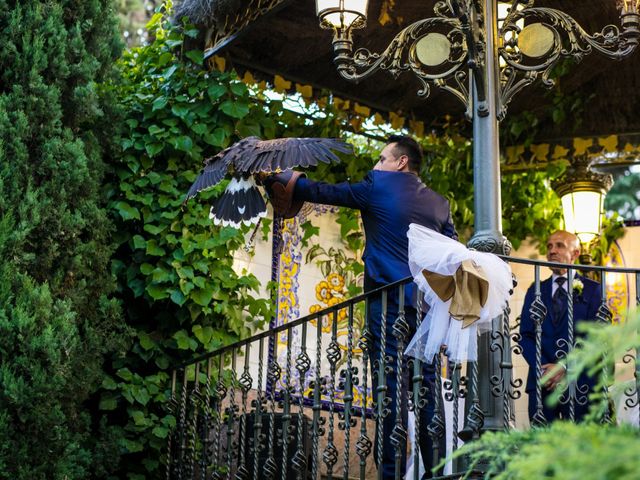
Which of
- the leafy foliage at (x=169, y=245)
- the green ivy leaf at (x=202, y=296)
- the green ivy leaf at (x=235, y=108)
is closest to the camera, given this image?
the leafy foliage at (x=169, y=245)

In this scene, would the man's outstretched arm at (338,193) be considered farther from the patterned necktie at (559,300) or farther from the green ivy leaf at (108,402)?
the green ivy leaf at (108,402)

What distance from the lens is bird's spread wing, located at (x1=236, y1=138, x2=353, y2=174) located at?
5.84m

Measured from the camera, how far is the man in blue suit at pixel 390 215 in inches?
229

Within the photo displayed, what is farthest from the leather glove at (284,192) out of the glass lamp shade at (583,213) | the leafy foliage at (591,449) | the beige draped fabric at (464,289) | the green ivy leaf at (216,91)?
the leafy foliage at (591,449)

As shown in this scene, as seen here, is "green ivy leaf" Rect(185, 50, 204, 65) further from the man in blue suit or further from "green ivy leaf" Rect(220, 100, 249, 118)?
the man in blue suit

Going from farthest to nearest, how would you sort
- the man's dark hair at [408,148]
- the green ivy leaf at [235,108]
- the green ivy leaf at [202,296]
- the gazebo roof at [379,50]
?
the green ivy leaf at [235,108]
the gazebo roof at [379,50]
the green ivy leaf at [202,296]
the man's dark hair at [408,148]

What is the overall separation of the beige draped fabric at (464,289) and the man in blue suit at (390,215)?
566 millimetres

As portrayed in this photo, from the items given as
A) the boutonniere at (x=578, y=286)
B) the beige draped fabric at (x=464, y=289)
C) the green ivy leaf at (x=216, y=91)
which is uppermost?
the green ivy leaf at (x=216, y=91)

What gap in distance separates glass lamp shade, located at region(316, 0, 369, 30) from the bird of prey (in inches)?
23.9

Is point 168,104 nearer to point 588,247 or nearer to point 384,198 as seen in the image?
point 384,198

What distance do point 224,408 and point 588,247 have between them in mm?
3022

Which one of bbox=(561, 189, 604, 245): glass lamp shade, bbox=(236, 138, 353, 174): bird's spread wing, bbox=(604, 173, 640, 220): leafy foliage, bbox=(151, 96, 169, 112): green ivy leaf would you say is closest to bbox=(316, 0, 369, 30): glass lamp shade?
bbox=(236, 138, 353, 174): bird's spread wing

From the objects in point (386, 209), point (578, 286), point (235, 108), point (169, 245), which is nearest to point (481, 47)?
point (386, 209)

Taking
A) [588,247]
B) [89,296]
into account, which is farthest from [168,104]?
[588,247]
